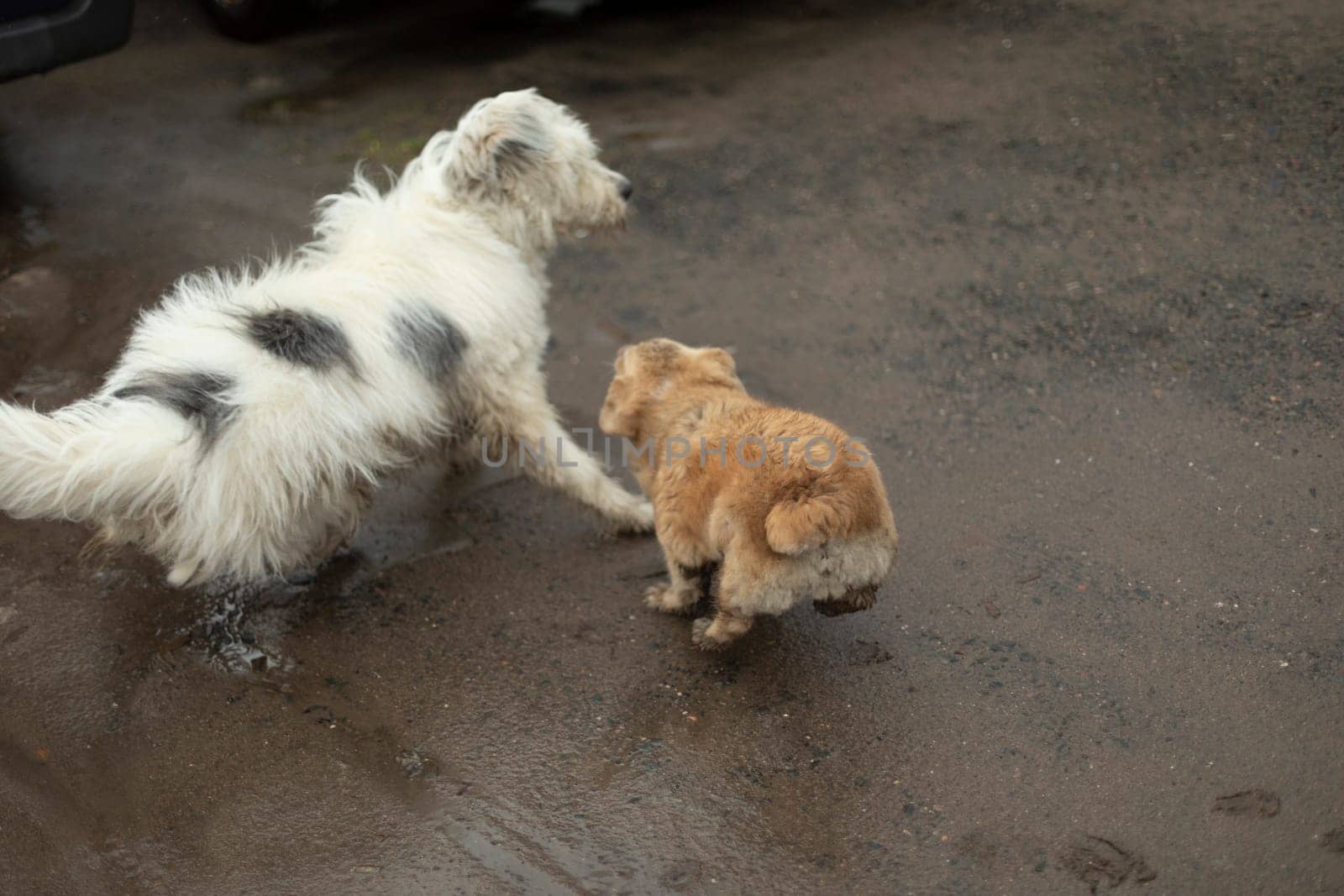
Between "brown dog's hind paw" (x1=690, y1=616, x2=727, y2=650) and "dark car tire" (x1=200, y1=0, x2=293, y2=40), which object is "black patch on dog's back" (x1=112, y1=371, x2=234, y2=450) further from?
"dark car tire" (x1=200, y1=0, x2=293, y2=40)

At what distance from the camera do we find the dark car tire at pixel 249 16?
7.84m

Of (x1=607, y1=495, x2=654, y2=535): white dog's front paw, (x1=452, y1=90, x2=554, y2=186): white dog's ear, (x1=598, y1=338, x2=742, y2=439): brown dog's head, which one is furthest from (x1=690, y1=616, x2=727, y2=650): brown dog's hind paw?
(x1=452, y1=90, x2=554, y2=186): white dog's ear

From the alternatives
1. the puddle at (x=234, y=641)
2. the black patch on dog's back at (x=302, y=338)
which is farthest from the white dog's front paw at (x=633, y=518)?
the puddle at (x=234, y=641)

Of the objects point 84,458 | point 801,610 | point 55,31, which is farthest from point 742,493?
point 55,31

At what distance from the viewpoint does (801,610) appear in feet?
13.5

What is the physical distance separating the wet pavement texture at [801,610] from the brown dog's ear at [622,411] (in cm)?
69

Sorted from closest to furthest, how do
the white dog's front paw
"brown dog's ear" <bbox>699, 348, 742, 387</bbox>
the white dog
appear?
the white dog
"brown dog's ear" <bbox>699, 348, 742, 387</bbox>
the white dog's front paw

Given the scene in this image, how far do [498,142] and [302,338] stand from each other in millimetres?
1245

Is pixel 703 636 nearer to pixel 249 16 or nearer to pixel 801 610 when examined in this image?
pixel 801 610

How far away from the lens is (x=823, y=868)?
3.16 metres

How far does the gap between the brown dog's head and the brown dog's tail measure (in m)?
0.82

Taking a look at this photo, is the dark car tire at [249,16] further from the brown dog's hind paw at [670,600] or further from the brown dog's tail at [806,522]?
the brown dog's tail at [806,522]

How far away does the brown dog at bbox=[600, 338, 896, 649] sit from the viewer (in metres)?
3.24

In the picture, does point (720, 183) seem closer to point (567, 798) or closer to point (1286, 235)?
point (1286, 235)
